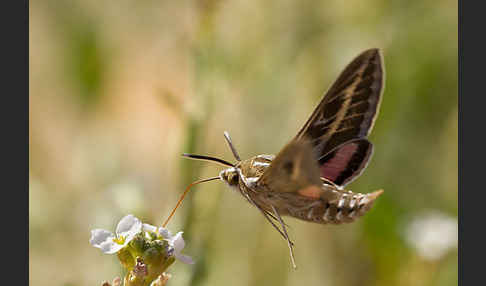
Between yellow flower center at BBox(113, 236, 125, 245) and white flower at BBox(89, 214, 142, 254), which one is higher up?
white flower at BBox(89, 214, 142, 254)

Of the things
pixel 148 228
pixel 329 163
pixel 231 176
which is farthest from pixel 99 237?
pixel 329 163

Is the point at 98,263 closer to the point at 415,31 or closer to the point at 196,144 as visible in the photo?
the point at 196,144

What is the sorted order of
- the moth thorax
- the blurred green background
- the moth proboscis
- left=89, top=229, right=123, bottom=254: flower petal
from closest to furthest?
left=89, top=229, right=123, bottom=254: flower petal
the moth proboscis
the moth thorax
the blurred green background

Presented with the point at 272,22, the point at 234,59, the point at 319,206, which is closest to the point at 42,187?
the point at 234,59

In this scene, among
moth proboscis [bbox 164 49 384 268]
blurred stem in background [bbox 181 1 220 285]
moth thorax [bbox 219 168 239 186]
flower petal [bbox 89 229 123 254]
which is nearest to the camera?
flower petal [bbox 89 229 123 254]

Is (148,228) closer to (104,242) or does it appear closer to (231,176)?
(104,242)

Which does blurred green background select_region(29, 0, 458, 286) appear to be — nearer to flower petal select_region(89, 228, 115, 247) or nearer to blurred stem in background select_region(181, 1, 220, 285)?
blurred stem in background select_region(181, 1, 220, 285)

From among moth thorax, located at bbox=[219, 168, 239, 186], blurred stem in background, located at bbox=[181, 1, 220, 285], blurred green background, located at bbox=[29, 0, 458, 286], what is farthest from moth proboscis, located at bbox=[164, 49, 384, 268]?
blurred green background, located at bbox=[29, 0, 458, 286]

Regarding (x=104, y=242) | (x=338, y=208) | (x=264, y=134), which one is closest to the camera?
(x=104, y=242)
